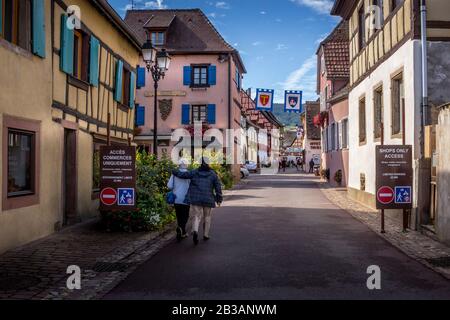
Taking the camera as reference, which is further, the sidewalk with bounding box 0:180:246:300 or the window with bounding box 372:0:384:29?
the window with bounding box 372:0:384:29

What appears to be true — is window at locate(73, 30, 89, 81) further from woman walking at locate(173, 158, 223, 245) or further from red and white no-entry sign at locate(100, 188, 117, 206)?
woman walking at locate(173, 158, 223, 245)

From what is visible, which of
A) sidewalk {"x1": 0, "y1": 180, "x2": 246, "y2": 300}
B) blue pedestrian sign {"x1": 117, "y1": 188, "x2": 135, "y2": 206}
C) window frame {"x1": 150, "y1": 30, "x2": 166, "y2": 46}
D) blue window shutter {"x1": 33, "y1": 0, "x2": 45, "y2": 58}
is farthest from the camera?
window frame {"x1": 150, "y1": 30, "x2": 166, "y2": 46}

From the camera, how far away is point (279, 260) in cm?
772

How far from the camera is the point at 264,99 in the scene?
28.9 meters

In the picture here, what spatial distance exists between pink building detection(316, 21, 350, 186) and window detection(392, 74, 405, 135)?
37.5 ft

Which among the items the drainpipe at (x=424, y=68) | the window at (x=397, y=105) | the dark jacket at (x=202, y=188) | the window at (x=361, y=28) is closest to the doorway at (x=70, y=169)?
the dark jacket at (x=202, y=188)

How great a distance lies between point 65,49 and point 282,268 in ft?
22.8

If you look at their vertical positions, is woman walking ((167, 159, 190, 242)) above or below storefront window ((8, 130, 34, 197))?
below

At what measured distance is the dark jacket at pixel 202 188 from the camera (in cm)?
973

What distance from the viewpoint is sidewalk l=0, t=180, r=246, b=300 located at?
5984 millimetres

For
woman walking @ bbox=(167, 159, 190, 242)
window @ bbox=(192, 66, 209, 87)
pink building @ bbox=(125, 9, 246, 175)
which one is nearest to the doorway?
woman walking @ bbox=(167, 159, 190, 242)

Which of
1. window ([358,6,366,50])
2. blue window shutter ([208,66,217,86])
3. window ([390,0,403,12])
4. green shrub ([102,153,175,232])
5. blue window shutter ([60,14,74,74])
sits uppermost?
blue window shutter ([208,66,217,86])

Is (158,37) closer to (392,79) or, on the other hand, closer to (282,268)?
(392,79)
